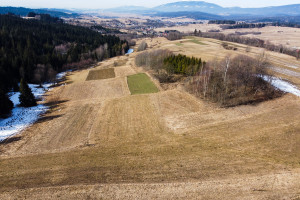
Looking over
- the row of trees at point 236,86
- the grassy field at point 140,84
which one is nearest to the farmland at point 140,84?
the grassy field at point 140,84

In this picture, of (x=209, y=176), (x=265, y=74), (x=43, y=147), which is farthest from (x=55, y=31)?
(x=209, y=176)

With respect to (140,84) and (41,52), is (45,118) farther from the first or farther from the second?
(41,52)

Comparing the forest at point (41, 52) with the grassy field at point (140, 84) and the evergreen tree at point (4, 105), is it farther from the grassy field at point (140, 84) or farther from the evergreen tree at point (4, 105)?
the grassy field at point (140, 84)

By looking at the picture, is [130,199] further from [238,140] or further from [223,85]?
[223,85]

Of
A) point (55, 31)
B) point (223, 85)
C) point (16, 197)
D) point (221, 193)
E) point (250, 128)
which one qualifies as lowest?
point (16, 197)

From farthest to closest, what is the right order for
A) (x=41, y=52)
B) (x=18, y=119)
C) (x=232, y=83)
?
(x=41, y=52) → (x=232, y=83) → (x=18, y=119)

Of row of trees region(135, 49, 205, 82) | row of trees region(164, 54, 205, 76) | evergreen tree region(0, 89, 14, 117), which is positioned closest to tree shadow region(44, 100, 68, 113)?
evergreen tree region(0, 89, 14, 117)

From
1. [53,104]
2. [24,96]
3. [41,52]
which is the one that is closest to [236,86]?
[53,104]
